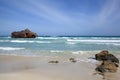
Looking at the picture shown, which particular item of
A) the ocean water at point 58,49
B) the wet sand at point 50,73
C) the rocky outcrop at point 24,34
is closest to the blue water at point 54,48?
the ocean water at point 58,49

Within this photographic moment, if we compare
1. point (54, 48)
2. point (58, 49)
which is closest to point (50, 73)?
point (58, 49)

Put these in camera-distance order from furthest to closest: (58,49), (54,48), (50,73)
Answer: (54,48) → (58,49) → (50,73)

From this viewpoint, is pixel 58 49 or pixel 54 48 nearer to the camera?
pixel 58 49

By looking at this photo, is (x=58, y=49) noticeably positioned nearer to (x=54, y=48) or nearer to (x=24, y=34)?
(x=54, y=48)

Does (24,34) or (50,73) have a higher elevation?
(24,34)

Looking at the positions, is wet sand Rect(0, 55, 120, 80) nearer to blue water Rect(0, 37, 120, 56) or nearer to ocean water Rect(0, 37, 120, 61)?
ocean water Rect(0, 37, 120, 61)

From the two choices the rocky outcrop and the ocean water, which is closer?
the ocean water

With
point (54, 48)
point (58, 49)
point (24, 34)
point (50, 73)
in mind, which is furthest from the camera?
point (24, 34)

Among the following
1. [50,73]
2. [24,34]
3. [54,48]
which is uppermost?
[24,34]

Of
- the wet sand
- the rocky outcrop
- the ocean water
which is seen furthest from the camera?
the rocky outcrop

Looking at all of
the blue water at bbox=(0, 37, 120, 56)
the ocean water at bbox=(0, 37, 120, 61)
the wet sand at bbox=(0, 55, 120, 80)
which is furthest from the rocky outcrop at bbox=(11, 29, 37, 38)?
the wet sand at bbox=(0, 55, 120, 80)

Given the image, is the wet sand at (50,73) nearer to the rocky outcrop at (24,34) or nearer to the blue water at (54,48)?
the blue water at (54,48)

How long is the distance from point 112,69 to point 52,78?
295 centimetres

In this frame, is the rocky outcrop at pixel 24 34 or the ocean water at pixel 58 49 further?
the rocky outcrop at pixel 24 34
